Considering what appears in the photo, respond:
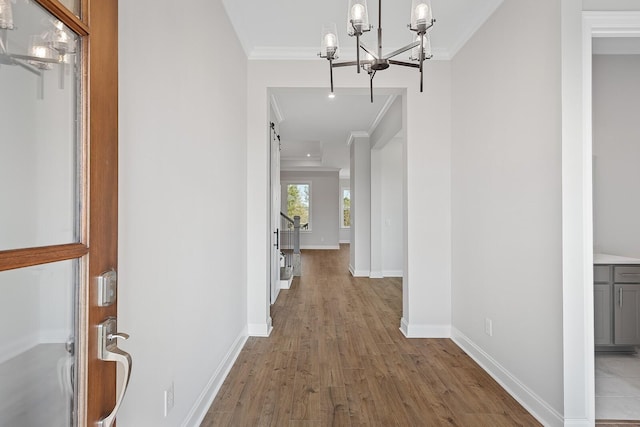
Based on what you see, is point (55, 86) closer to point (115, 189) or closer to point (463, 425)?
point (115, 189)

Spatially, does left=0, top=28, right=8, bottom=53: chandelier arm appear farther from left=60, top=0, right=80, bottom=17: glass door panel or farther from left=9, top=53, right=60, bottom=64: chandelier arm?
left=60, top=0, right=80, bottom=17: glass door panel

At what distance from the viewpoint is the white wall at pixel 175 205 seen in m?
1.25

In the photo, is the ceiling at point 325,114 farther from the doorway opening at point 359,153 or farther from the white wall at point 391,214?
the white wall at point 391,214

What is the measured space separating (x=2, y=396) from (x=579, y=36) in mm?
2676

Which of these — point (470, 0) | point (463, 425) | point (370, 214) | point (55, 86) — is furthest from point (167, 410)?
point (370, 214)

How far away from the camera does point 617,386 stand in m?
2.35

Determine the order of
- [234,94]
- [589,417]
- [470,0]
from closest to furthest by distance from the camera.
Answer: [589,417] < [470,0] < [234,94]

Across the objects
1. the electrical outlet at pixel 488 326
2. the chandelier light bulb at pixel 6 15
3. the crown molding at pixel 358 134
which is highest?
the crown molding at pixel 358 134

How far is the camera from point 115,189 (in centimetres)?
85

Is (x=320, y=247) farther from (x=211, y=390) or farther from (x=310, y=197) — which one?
(x=211, y=390)

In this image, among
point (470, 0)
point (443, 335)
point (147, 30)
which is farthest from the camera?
point (443, 335)

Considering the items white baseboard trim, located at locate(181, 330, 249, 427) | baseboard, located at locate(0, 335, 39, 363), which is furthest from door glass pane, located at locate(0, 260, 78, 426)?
white baseboard trim, located at locate(181, 330, 249, 427)

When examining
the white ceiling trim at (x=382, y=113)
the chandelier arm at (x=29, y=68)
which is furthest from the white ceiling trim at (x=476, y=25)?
the chandelier arm at (x=29, y=68)

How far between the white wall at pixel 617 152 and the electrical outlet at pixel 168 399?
3.72 metres
